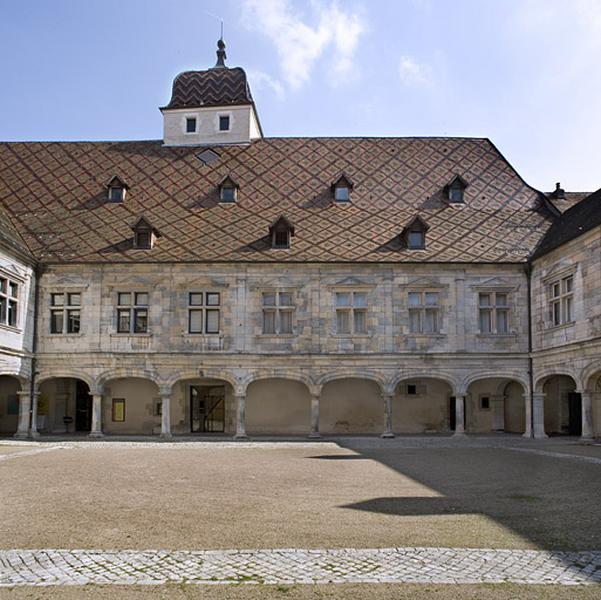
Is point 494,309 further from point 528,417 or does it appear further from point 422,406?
point 422,406

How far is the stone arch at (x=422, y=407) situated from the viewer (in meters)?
21.5

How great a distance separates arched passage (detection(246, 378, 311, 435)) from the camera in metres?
21.3

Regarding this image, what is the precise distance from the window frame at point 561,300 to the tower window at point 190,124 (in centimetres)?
1353

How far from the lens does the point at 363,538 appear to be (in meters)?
6.52

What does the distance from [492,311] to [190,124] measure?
12.7 m

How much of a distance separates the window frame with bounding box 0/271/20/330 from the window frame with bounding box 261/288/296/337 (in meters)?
6.50

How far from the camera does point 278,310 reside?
2011 cm

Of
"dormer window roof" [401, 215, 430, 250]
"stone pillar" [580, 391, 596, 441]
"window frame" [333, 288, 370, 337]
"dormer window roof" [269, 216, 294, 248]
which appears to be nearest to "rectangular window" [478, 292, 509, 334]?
"dormer window roof" [401, 215, 430, 250]

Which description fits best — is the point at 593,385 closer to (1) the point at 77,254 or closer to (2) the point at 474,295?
(2) the point at 474,295

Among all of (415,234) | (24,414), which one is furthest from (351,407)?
(24,414)

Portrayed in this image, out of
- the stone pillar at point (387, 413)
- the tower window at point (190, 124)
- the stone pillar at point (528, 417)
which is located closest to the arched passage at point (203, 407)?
the stone pillar at point (387, 413)

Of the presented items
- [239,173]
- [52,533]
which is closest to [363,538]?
[52,533]

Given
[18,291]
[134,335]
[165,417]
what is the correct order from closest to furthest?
1. [18,291]
2. [165,417]
3. [134,335]

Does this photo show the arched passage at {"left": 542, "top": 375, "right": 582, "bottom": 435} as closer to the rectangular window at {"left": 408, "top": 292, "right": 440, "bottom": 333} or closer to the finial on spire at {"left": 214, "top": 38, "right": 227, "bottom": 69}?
the rectangular window at {"left": 408, "top": 292, "right": 440, "bottom": 333}
